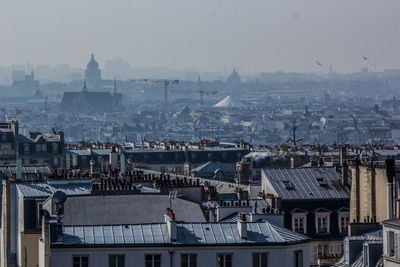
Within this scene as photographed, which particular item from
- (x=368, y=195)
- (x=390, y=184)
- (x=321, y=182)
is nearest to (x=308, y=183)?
(x=321, y=182)

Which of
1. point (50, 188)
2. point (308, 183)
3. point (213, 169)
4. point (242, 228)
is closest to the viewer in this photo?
point (242, 228)

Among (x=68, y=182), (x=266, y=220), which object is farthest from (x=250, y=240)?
(x=68, y=182)

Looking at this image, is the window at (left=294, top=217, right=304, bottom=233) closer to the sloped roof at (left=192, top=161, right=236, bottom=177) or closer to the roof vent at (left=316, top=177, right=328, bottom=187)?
the roof vent at (left=316, top=177, right=328, bottom=187)

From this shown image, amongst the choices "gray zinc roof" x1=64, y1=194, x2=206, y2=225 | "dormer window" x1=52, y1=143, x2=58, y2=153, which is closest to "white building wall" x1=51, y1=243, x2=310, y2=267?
"gray zinc roof" x1=64, y1=194, x2=206, y2=225

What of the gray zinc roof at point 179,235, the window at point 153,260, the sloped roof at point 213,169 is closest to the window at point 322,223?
the gray zinc roof at point 179,235

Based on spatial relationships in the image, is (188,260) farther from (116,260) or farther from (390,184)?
(390,184)

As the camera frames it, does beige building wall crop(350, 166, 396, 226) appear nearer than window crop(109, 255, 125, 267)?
No

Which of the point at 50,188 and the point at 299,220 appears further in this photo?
the point at 299,220
